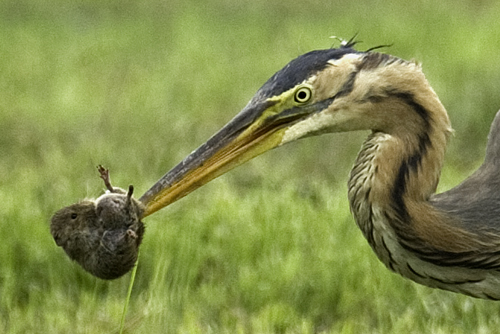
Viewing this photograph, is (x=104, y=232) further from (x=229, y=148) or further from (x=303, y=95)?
(x=303, y=95)

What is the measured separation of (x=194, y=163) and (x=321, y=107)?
0.48 meters

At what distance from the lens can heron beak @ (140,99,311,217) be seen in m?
4.10

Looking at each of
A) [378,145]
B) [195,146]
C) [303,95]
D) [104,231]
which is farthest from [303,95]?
[195,146]

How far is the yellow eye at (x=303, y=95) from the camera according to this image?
13.4 feet

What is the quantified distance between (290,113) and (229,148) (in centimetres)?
24

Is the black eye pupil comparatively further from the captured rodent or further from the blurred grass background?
the blurred grass background

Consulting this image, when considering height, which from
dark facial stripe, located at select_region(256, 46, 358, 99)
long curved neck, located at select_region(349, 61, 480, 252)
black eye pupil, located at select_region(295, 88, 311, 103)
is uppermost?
dark facial stripe, located at select_region(256, 46, 358, 99)

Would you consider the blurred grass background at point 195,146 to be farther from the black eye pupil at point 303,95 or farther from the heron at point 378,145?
the black eye pupil at point 303,95

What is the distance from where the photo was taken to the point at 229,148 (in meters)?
4.14

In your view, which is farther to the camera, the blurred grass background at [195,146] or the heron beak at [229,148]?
the blurred grass background at [195,146]

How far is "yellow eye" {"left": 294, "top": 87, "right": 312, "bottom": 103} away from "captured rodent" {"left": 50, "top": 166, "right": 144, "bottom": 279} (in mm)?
645

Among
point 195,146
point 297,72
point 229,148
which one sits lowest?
point 229,148

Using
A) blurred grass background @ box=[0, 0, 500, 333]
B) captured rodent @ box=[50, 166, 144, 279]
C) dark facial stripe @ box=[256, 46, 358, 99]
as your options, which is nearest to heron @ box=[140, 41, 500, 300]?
dark facial stripe @ box=[256, 46, 358, 99]

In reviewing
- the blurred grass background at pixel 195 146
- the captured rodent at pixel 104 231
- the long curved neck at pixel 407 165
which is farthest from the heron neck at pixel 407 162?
the blurred grass background at pixel 195 146
